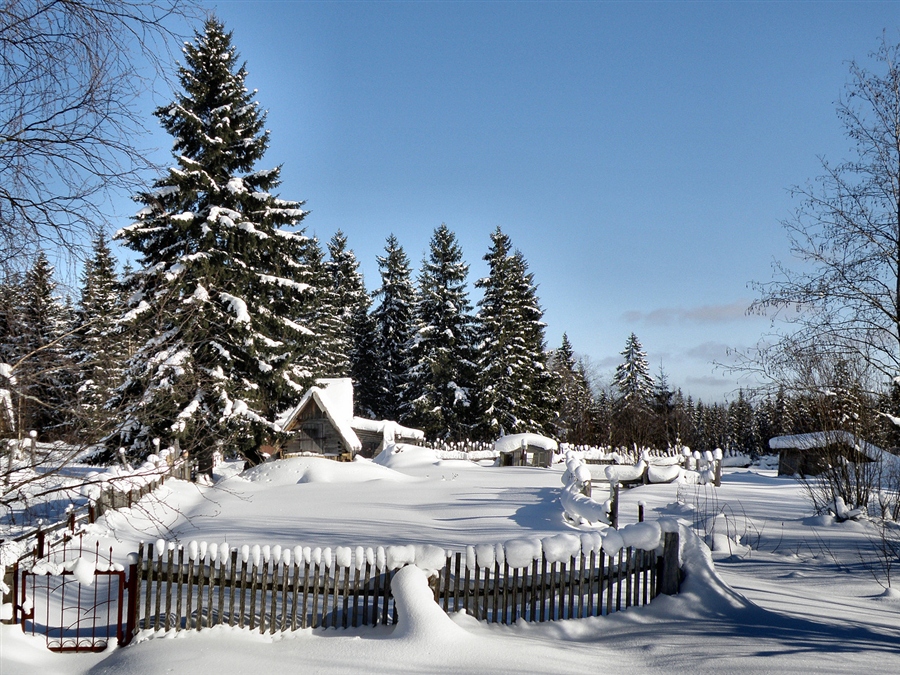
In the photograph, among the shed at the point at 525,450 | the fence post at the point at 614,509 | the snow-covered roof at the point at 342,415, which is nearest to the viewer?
the fence post at the point at 614,509

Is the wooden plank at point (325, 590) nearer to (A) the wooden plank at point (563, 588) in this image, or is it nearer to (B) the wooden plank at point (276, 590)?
(B) the wooden plank at point (276, 590)

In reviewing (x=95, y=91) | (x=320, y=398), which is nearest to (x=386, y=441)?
(x=320, y=398)

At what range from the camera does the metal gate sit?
774cm

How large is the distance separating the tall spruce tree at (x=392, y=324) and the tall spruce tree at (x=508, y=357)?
33.6 ft

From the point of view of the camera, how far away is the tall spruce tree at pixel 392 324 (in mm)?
56219

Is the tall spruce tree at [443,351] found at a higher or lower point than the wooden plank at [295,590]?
higher

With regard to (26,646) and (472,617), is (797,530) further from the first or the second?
(26,646)

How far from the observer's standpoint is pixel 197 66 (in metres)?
25.9

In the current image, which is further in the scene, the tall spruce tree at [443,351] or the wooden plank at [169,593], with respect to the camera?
the tall spruce tree at [443,351]

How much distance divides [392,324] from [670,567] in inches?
1922

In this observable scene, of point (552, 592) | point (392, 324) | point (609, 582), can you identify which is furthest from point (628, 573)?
point (392, 324)

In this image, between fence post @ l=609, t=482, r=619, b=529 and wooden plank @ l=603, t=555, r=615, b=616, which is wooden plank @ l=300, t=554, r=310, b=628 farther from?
fence post @ l=609, t=482, r=619, b=529

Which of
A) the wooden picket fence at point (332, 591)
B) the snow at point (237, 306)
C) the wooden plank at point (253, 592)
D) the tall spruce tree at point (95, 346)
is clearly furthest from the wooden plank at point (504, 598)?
the snow at point (237, 306)

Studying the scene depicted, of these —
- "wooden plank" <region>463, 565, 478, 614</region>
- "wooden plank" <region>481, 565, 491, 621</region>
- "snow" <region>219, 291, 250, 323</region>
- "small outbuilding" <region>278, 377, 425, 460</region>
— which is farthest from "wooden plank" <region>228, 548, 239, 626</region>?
"small outbuilding" <region>278, 377, 425, 460</region>
